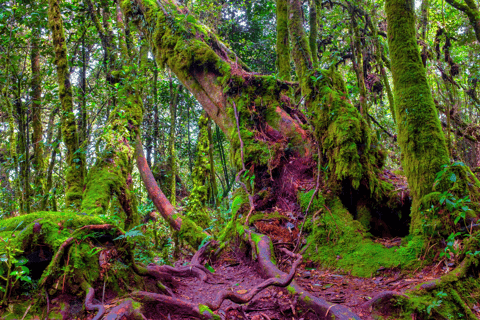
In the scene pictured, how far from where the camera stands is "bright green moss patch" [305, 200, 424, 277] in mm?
3477

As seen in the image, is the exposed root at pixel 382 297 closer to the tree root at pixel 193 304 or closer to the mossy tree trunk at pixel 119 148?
the tree root at pixel 193 304

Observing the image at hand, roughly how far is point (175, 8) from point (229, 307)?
6.95m

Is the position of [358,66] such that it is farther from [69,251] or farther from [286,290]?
[69,251]

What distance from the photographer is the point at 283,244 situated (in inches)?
179

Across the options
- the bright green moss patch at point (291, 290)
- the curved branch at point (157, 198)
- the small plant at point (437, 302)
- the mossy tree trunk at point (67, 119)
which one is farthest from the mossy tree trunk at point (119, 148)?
the small plant at point (437, 302)

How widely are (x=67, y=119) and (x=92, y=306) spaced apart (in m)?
4.34

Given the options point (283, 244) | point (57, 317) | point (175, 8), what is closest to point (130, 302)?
point (57, 317)

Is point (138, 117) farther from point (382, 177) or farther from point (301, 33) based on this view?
point (382, 177)

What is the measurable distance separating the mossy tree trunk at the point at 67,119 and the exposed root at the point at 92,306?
3610 mm

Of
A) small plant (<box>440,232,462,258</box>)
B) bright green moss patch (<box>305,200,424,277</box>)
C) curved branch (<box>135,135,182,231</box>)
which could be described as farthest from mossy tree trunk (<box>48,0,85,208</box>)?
small plant (<box>440,232,462,258</box>)

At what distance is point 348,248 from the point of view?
4.02m

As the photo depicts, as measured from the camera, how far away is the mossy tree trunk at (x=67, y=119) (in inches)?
221

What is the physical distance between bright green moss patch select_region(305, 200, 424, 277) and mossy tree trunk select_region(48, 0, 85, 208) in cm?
431

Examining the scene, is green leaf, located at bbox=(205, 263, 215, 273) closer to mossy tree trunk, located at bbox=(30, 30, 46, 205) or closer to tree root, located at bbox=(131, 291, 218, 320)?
tree root, located at bbox=(131, 291, 218, 320)
